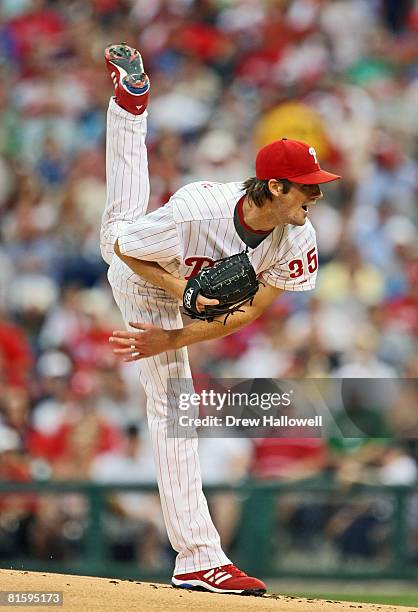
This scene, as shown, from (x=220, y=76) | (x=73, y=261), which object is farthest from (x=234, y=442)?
(x=220, y=76)

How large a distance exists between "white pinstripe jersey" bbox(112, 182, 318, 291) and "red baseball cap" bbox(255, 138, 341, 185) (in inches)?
8.1

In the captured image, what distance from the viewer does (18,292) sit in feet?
28.8

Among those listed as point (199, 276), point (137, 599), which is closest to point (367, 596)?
point (137, 599)

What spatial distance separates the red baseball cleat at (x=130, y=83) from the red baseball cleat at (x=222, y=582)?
1.81m

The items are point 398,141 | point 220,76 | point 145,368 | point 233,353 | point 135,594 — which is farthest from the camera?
point 220,76

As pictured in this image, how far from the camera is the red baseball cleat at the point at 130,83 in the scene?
16.0 feet

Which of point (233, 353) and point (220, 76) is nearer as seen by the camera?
point (233, 353)

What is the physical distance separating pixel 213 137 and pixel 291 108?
2.09 ft

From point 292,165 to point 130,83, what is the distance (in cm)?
89

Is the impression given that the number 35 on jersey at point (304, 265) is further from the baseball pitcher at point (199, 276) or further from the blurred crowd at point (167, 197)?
the blurred crowd at point (167, 197)

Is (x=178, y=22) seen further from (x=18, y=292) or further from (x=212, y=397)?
(x=212, y=397)

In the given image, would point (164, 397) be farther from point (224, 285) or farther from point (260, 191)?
point (260, 191)

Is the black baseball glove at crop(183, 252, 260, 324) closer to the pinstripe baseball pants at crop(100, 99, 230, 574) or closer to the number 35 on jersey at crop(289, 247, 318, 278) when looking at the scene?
the number 35 on jersey at crop(289, 247, 318, 278)

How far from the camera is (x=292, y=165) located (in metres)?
4.35
